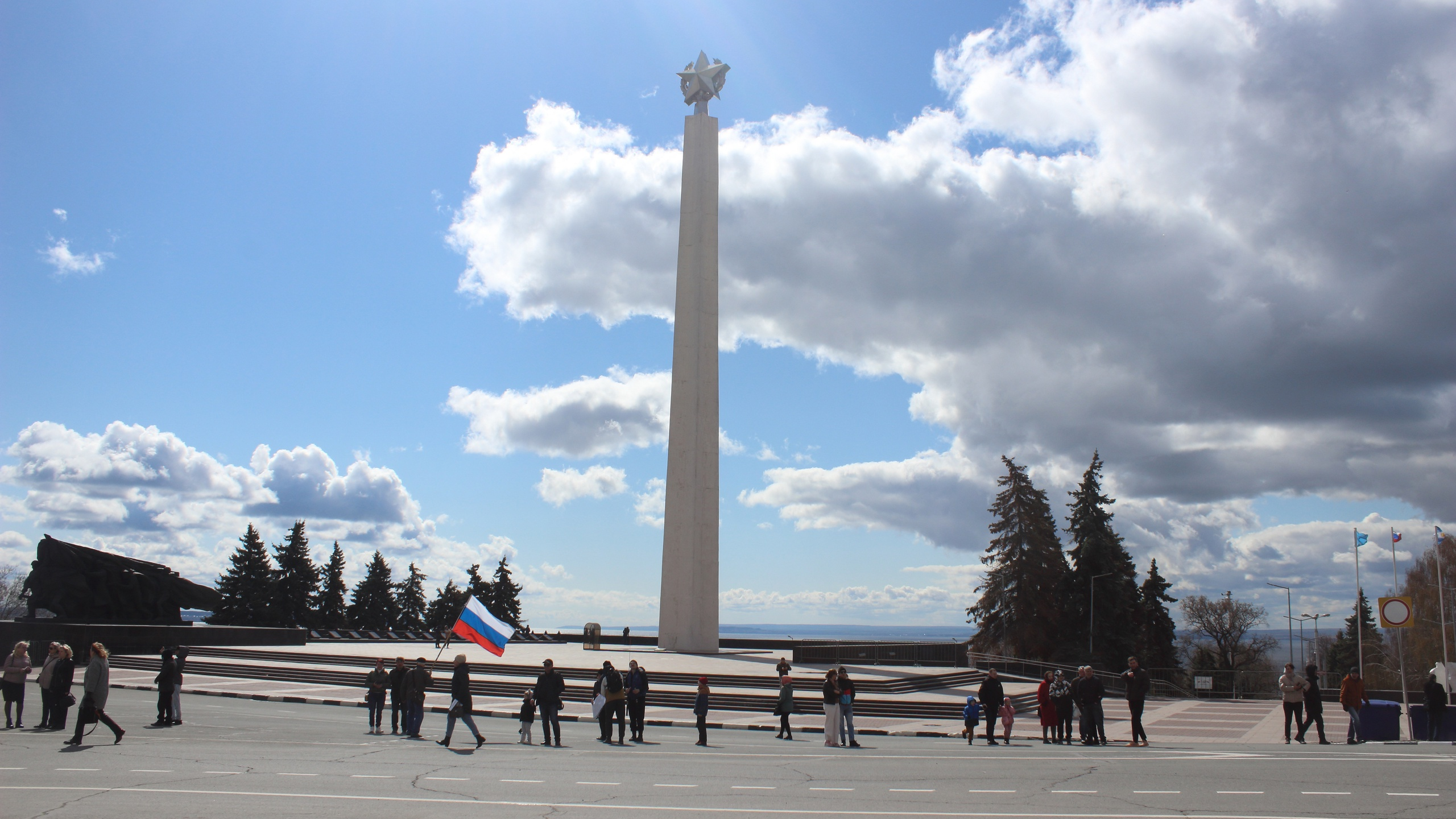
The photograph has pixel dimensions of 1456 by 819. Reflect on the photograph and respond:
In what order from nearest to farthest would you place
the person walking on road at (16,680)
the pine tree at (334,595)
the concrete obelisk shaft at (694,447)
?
the person walking on road at (16,680)
the concrete obelisk shaft at (694,447)
the pine tree at (334,595)

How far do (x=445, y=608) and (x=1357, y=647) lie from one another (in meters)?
59.0

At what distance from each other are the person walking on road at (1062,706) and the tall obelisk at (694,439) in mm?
21534

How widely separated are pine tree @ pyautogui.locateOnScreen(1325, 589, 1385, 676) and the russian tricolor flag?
185 feet

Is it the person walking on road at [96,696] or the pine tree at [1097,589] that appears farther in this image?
the pine tree at [1097,589]

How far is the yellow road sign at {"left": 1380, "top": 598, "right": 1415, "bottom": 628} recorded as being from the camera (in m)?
18.4

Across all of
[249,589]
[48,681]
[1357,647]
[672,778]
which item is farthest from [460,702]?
[1357,647]

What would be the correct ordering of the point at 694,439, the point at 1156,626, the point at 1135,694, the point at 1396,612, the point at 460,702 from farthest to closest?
the point at 1156,626, the point at 694,439, the point at 1396,612, the point at 1135,694, the point at 460,702

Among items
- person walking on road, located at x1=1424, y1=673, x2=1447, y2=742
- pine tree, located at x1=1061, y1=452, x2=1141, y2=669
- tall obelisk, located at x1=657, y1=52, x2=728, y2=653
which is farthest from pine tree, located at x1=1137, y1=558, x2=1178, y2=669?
person walking on road, located at x1=1424, y1=673, x2=1447, y2=742

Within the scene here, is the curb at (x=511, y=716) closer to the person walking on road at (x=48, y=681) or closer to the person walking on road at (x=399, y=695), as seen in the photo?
the person walking on road at (x=399, y=695)

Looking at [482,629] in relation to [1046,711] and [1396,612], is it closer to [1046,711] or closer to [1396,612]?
[1046,711]

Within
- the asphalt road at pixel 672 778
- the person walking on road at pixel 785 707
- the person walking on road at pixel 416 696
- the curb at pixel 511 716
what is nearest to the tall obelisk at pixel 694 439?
the curb at pixel 511 716

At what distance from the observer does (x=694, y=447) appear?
38719mm

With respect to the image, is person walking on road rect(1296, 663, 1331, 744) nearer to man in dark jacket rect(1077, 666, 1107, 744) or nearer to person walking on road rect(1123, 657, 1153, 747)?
person walking on road rect(1123, 657, 1153, 747)

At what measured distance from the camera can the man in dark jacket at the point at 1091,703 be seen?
16.5m
